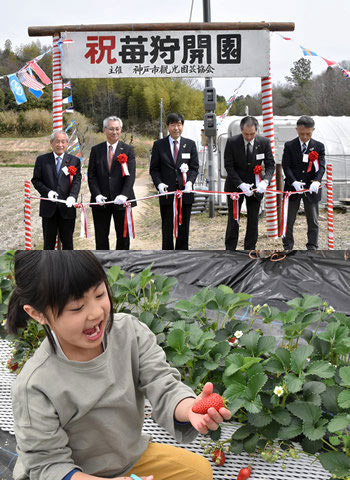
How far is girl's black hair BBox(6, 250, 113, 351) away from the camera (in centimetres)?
93

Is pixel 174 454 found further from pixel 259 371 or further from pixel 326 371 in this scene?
pixel 326 371

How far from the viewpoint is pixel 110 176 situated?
239 cm

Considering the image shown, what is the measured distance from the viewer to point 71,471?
0.96m

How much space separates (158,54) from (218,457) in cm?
124

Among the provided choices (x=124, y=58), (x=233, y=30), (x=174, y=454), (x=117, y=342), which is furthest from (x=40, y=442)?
(x=233, y=30)

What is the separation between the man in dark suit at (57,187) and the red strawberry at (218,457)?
3.45 feet

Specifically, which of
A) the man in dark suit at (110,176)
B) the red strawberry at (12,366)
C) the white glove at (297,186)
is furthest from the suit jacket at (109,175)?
the white glove at (297,186)

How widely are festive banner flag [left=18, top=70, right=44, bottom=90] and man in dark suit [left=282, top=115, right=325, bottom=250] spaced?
143 cm

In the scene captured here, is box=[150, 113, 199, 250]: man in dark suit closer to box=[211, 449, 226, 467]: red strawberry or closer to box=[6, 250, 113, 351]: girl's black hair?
box=[211, 449, 226, 467]: red strawberry

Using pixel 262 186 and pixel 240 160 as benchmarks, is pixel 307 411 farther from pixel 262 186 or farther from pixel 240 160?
pixel 240 160

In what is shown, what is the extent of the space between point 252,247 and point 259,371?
4.52ft

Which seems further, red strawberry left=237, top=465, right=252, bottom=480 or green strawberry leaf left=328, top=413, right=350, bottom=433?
red strawberry left=237, top=465, right=252, bottom=480

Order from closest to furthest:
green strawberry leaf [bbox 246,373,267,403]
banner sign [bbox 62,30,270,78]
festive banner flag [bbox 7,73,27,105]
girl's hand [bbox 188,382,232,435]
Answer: girl's hand [bbox 188,382,232,435]
green strawberry leaf [bbox 246,373,267,403]
banner sign [bbox 62,30,270,78]
festive banner flag [bbox 7,73,27,105]

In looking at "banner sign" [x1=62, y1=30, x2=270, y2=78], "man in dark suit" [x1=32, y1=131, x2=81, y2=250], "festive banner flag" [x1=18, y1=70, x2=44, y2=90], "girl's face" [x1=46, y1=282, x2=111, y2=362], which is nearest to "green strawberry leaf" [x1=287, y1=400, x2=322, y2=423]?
"girl's face" [x1=46, y1=282, x2=111, y2=362]
